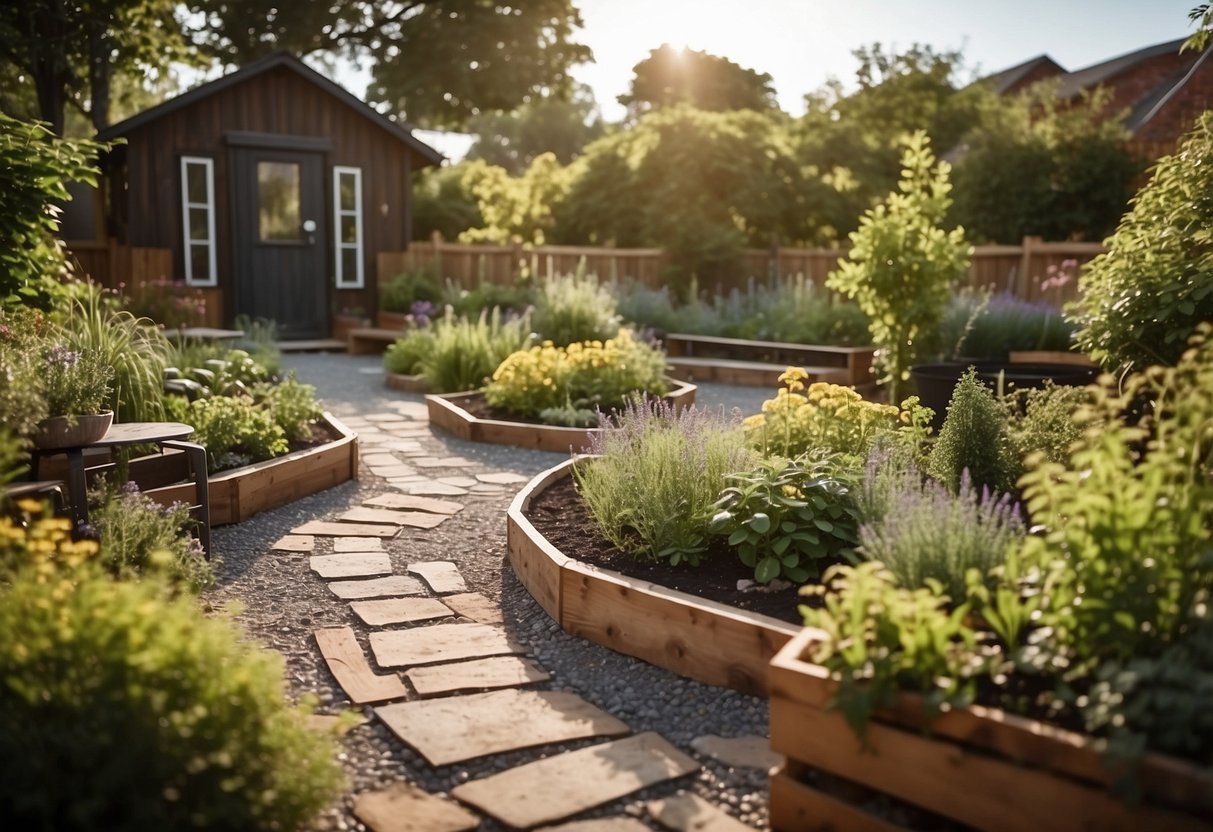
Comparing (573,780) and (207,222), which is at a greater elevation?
(207,222)

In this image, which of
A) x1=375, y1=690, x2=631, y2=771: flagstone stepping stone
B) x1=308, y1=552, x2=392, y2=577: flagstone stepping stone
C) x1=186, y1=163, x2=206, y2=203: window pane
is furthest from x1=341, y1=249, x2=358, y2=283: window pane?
x1=375, y1=690, x2=631, y2=771: flagstone stepping stone

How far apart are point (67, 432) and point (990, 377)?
4915 millimetres

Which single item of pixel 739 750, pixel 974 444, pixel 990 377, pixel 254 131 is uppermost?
pixel 254 131

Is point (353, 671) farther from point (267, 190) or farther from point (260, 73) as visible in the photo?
point (260, 73)

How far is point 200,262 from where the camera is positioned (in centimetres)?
1413

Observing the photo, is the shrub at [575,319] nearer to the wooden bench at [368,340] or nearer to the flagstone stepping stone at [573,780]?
the wooden bench at [368,340]

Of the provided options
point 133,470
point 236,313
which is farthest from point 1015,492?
point 236,313

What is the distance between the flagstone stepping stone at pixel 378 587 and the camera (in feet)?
14.3

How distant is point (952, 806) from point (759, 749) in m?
0.76

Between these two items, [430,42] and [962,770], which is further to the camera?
[430,42]

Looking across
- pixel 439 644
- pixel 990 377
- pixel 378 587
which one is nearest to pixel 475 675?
pixel 439 644

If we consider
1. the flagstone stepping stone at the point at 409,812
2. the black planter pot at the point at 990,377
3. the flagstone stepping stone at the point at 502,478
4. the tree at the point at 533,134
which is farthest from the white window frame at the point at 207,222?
the tree at the point at 533,134

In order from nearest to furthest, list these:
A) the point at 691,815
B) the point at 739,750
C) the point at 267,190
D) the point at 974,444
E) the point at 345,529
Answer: the point at 691,815, the point at 739,750, the point at 974,444, the point at 345,529, the point at 267,190

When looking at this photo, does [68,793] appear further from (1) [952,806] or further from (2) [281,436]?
(2) [281,436]
